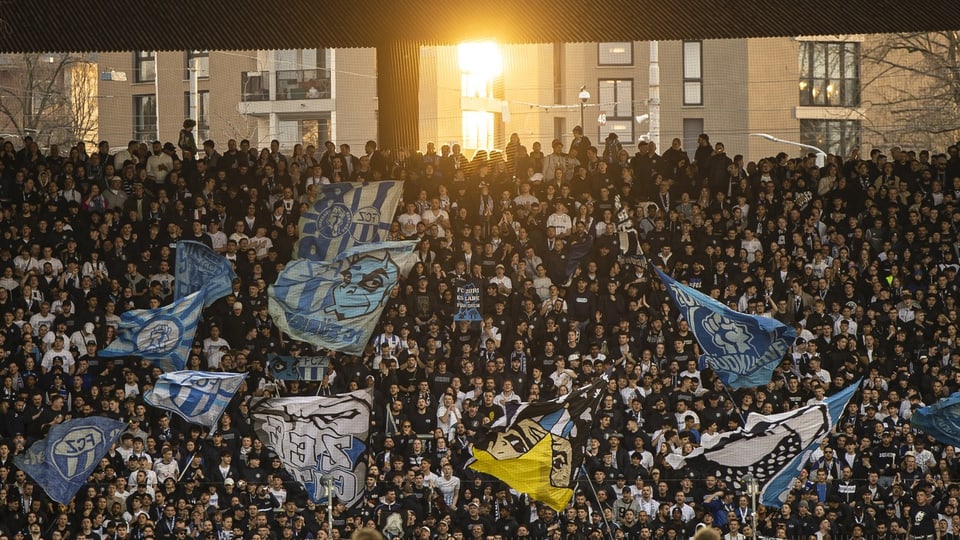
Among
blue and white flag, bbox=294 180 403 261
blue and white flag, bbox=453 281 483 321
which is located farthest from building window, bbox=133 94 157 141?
blue and white flag, bbox=453 281 483 321

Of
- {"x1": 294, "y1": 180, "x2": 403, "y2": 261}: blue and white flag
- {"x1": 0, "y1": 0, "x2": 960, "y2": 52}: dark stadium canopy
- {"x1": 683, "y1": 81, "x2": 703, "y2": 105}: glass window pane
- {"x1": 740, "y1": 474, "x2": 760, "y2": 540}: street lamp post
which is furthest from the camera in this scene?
{"x1": 683, "y1": 81, "x2": 703, "y2": 105}: glass window pane

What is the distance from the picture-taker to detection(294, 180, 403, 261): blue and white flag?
27.9 meters

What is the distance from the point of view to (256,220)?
28062mm

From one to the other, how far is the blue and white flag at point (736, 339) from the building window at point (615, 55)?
35.4 m

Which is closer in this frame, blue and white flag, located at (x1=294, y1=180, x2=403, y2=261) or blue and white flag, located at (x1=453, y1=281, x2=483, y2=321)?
blue and white flag, located at (x1=453, y1=281, x2=483, y2=321)

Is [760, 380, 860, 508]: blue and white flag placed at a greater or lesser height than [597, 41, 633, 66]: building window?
lesser

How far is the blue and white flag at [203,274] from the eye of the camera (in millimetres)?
26469

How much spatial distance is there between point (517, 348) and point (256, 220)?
5.93m

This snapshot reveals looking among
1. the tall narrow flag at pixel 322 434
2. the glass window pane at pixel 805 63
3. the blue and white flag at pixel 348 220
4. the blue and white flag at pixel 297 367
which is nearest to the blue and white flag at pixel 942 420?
the tall narrow flag at pixel 322 434

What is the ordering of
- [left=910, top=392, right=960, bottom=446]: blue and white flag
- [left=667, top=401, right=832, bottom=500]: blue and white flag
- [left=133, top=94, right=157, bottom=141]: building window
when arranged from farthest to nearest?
[left=133, top=94, right=157, bottom=141]: building window < [left=910, top=392, right=960, bottom=446]: blue and white flag < [left=667, top=401, right=832, bottom=500]: blue and white flag

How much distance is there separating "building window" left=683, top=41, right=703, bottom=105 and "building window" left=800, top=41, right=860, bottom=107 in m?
5.21

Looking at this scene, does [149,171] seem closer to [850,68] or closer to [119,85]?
[119,85]

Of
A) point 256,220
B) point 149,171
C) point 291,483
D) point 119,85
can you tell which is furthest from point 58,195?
point 119,85

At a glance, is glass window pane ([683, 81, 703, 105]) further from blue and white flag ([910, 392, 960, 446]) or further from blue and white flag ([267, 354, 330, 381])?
blue and white flag ([910, 392, 960, 446])
